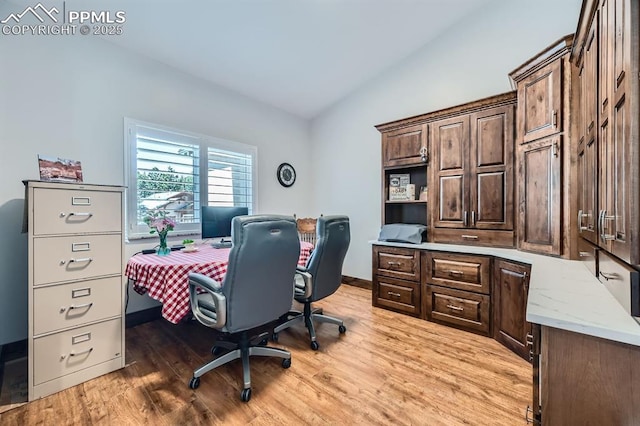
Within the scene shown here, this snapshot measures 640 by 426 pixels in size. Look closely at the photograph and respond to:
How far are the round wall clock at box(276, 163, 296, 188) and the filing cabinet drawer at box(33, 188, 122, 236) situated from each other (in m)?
2.49

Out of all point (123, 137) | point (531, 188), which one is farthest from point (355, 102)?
point (123, 137)

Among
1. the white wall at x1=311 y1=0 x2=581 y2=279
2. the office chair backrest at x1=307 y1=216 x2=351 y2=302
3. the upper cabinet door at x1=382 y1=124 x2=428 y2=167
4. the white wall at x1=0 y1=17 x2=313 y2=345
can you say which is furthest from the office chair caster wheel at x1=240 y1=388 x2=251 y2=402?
the upper cabinet door at x1=382 y1=124 x2=428 y2=167

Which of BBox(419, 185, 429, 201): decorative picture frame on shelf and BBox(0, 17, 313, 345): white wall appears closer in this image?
BBox(0, 17, 313, 345): white wall

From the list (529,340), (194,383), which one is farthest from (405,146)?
(194,383)

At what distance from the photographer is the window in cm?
280

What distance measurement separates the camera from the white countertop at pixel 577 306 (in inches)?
33.7

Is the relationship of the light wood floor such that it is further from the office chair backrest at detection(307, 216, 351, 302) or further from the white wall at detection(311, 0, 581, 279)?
the white wall at detection(311, 0, 581, 279)

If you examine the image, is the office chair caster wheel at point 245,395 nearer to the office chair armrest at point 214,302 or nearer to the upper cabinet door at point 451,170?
the office chair armrest at point 214,302

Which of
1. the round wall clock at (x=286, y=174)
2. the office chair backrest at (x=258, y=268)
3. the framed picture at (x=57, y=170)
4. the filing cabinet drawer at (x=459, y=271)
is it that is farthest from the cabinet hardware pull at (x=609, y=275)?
the round wall clock at (x=286, y=174)

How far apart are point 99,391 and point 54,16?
116 inches

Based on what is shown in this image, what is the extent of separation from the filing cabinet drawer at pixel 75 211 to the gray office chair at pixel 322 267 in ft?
4.86

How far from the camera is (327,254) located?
239 centimetres

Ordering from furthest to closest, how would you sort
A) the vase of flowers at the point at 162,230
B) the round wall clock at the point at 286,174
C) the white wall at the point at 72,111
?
the round wall clock at the point at 286,174
the vase of flowers at the point at 162,230
the white wall at the point at 72,111

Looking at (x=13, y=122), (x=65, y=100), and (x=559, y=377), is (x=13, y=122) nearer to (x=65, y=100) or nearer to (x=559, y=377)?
(x=65, y=100)
